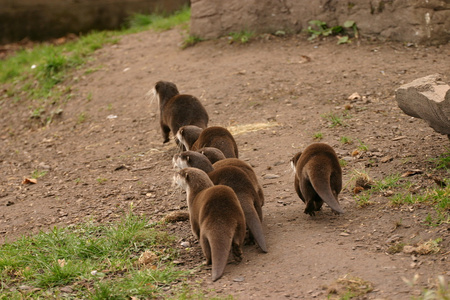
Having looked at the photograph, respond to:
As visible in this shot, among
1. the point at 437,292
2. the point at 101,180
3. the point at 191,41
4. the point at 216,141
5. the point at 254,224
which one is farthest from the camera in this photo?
the point at 191,41

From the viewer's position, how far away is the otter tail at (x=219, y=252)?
3.65 metres

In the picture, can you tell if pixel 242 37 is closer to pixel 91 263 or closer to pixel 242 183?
pixel 242 183

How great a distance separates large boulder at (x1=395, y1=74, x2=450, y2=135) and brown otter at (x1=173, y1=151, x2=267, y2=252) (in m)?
1.41

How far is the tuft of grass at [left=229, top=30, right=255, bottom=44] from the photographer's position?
30.3ft

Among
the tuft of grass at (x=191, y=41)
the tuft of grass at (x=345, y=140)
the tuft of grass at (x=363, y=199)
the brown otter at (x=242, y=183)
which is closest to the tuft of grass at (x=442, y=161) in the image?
the tuft of grass at (x=363, y=199)

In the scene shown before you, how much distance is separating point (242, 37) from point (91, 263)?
227 inches

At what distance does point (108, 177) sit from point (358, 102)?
9.23ft

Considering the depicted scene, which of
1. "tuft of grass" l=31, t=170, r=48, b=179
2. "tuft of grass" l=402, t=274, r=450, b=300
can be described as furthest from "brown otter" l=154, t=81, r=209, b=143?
"tuft of grass" l=402, t=274, r=450, b=300

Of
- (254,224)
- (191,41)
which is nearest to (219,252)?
(254,224)

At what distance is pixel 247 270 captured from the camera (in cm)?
379

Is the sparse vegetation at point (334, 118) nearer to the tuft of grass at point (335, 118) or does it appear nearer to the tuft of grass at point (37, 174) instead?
the tuft of grass at point (335, 118)

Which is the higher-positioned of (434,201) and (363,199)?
(434,201)

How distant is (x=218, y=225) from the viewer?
12.4ft

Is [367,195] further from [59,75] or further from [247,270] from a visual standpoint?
[59,75]
